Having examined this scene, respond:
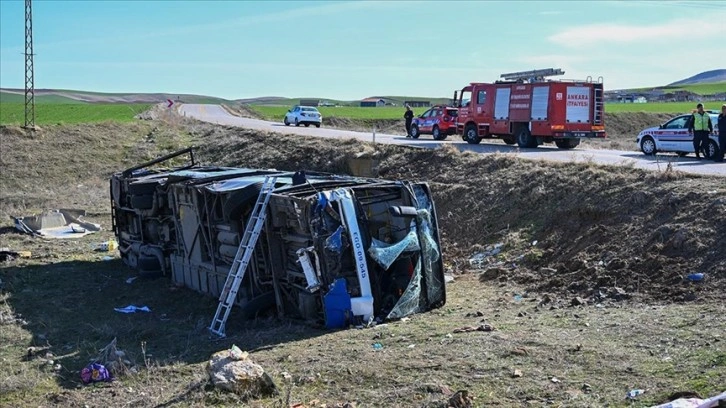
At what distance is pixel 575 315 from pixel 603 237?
364 cm

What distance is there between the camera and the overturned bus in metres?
10.5

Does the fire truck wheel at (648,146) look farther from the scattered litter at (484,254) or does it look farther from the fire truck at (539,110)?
the scattered litter at (484,254)

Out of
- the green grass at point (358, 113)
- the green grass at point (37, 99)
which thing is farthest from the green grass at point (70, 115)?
the green grass at point (37, 99)

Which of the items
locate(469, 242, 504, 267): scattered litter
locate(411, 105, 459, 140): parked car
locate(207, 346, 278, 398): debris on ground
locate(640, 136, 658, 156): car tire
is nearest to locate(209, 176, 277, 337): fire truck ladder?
locate(207, 346, 278, 398): debris on ground

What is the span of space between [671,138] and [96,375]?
20.0 metres

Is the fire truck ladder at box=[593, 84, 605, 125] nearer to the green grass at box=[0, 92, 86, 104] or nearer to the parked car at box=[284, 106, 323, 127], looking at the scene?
the parked car at box=[284, 106, 323, 127]

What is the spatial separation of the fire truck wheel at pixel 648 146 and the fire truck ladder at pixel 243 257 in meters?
16.9

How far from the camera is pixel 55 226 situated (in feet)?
69.9

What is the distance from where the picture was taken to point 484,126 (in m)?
29.8

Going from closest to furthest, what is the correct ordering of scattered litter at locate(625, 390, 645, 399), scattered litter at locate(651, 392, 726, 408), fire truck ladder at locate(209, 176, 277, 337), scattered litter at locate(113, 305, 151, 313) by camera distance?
scattered litter at locate(651, 392, 726, 408)
scattered litter at locate(625, 390, 645, 399)
fire truck ladder at locate(209, 176, 277, 337)
scattered litter at locate(113, 305, 151, 313)

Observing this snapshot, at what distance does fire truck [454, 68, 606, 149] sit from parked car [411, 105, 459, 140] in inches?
143

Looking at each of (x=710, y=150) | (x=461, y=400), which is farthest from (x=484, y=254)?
(x=710, y=150)

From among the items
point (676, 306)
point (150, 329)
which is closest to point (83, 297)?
point (150, 329)

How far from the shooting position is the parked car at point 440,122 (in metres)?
33.9
